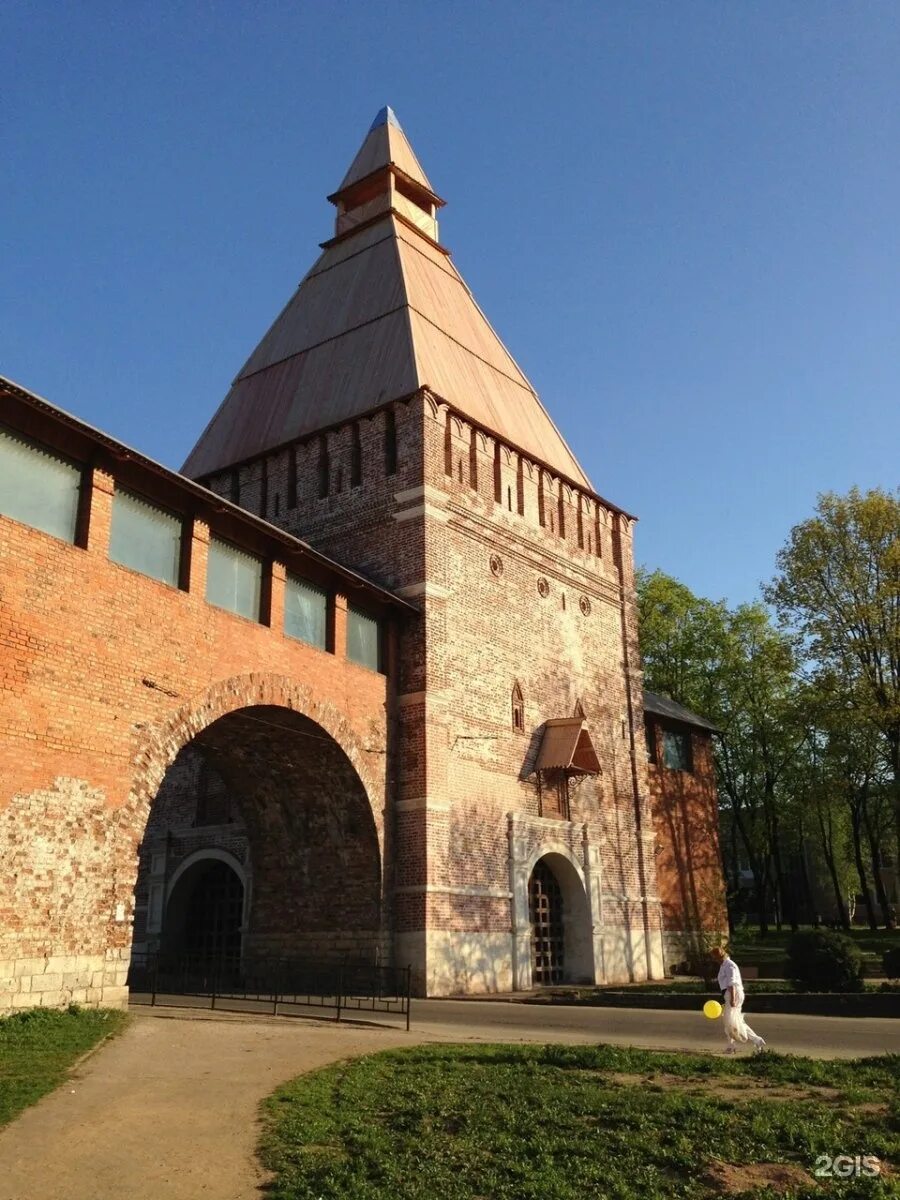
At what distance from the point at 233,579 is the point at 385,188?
17.7 m

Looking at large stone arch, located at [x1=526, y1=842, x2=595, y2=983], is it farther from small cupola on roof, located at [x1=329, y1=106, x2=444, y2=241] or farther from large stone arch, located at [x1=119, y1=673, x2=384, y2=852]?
small cupola on roof, located at [x1=329, y1=106, x2=444, y2=241]

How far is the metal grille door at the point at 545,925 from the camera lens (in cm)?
2083

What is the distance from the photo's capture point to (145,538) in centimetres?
1412

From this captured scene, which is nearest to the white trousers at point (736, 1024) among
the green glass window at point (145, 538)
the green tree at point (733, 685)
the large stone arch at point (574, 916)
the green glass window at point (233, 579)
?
the green glass window at point (233, 579)

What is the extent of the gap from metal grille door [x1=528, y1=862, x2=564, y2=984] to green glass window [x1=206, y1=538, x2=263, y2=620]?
9369 millimetres

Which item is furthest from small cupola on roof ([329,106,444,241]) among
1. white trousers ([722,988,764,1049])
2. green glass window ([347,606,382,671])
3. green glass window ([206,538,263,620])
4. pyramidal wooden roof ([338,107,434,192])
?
white trousers ([722,988,764,1049])

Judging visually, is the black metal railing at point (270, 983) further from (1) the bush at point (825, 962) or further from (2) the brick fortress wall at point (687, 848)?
(2) the brick fortress wall at point (687, 848)

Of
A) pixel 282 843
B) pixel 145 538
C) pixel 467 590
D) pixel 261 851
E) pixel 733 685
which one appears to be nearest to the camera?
pixel 145 538

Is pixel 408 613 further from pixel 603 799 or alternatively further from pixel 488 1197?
pixel 488 1197

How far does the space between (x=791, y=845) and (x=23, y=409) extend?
41.0m

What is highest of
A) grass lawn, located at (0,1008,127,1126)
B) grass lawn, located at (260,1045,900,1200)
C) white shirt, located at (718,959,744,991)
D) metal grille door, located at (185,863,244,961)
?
metal grille door, located at (185,863,244,961)

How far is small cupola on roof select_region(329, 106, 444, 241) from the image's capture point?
2858 centimetres

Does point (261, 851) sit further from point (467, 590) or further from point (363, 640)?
point (467, 590)

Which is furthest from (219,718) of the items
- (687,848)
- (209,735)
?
(687,848)
